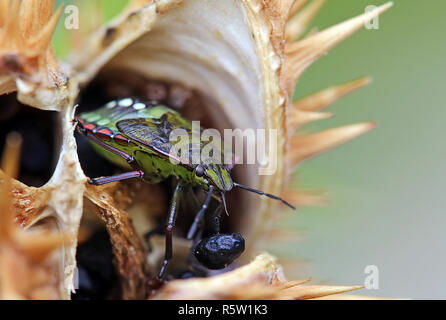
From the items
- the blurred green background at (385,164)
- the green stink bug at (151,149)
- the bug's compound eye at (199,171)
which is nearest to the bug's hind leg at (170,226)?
Answer: the green stink bug at (151,149)

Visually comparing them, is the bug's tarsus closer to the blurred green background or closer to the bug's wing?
the bug's wing

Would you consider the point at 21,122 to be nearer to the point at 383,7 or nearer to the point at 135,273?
the point at 135,273

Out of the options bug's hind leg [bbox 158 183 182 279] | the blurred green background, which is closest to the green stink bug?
bug's hind leg [bbox 158 183 182 279]

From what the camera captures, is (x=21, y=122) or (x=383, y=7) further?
(x=21, y=122)

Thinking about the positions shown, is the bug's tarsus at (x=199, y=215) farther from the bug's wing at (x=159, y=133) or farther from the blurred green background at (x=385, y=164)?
the blurred green background at (x=385, y=164)
